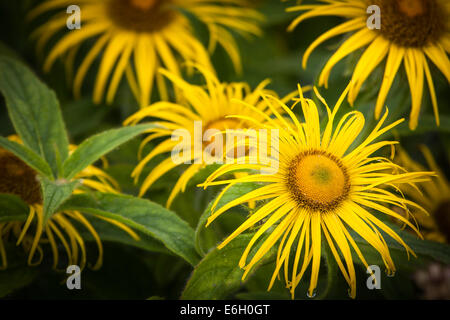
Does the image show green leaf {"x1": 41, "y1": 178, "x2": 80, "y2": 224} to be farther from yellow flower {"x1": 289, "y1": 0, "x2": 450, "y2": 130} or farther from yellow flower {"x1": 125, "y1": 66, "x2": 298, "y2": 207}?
yellow flower {"x1": 289, "y1": 0, "x2": 450, "y2": 130}

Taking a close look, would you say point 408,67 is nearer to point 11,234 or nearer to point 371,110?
point 371,110

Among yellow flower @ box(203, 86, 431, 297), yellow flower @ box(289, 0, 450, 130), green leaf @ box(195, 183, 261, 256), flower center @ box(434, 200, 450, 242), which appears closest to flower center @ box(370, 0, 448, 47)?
yellow flower @ box(289, 0, 450, 130)

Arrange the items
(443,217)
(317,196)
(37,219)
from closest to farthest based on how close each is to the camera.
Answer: (317,196) → (37,219) → (443,217)

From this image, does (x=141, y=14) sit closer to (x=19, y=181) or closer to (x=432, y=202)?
(x=19, y=181)

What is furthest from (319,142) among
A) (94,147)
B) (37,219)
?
(37,219)

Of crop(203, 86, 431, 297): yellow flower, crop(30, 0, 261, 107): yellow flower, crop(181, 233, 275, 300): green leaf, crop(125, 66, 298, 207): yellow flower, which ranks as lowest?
crop(181, 233, 275, 300): green leaf

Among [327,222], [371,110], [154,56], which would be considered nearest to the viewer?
[327,222]
